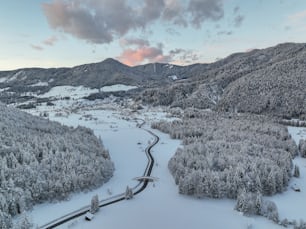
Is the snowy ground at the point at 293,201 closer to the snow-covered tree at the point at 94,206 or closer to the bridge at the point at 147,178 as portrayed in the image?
the bridge at the point at 147,178

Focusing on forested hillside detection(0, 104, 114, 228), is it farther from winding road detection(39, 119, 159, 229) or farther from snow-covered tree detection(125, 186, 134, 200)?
snow-covered tree detection(125, 186, 134, 200)

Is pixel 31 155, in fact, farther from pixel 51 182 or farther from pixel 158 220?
pixel 158 220

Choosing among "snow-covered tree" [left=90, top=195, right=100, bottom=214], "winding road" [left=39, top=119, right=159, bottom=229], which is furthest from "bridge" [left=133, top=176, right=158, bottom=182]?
"snow-covered tree" [left=90, top=195, right=100, bottom=214]

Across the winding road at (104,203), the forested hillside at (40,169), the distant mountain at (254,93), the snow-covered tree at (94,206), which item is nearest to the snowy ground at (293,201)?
the winding road at (104,203)

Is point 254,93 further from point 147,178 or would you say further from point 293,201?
point 147,178

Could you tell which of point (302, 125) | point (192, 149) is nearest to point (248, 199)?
point (192, 149)

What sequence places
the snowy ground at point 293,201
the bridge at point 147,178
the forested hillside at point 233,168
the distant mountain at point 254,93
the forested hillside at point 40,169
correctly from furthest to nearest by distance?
the distant mountain at point 254,93 → the bridge at point 147,178 → the forested hillside at point 233,168 → the snowy ground at point 293,201 → the forested hillside at point 40,169

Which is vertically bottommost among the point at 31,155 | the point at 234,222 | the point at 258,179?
the point at 234,222

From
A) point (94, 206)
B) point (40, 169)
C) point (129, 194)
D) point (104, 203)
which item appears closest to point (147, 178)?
point (129, 194)
